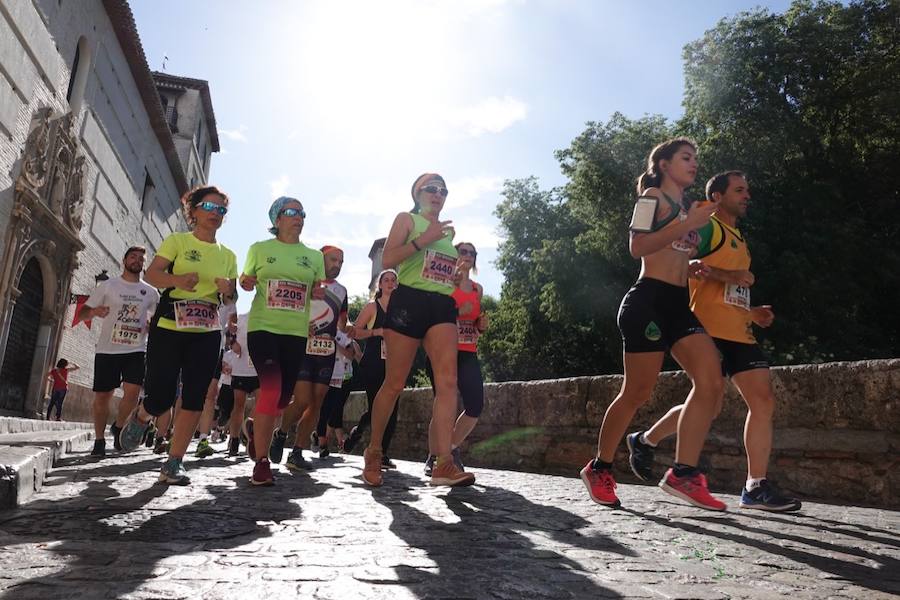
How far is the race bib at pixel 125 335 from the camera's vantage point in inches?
274

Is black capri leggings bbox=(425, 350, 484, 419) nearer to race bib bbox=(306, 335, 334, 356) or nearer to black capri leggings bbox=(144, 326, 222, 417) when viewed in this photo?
race bib bbox=(306, 335, 334, 356)

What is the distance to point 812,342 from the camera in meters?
22.0

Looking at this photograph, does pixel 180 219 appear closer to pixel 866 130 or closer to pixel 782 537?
pixel 866 130

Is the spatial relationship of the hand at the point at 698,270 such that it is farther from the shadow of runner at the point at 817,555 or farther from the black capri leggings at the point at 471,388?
the black capri leggings at the point at 471,388

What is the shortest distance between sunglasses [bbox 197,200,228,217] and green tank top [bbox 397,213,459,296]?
1.31m

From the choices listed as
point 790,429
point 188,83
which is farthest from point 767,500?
point 188,83

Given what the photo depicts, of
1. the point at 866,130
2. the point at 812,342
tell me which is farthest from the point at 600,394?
the point at 866,130

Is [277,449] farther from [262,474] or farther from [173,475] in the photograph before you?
[173,475]

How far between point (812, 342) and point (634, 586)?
2218 centimetres

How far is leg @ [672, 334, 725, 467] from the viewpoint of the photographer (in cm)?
399

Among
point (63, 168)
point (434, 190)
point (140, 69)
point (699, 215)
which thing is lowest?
point (699, 215)

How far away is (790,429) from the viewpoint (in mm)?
5238

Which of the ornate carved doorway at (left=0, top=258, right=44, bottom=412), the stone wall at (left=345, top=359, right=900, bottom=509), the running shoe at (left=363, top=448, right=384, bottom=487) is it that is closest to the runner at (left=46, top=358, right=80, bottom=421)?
the ornate carved doorway at (left=0, top=258, right=44, bottom=412)

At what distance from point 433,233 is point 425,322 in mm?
557
